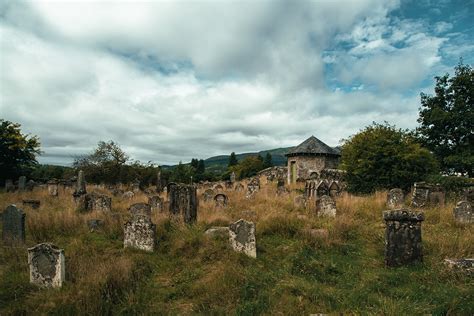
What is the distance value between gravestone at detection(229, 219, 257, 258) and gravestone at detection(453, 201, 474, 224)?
7189mm

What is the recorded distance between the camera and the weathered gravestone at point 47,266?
552 cm

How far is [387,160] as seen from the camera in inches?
644

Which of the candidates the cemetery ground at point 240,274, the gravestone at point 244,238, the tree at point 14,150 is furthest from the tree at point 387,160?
the tree at point 14,150

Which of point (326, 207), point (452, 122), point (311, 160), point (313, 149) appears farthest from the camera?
point (313, 149)

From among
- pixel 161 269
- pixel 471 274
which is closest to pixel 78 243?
pixel 161 269

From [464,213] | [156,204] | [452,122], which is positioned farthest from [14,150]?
[452,122]

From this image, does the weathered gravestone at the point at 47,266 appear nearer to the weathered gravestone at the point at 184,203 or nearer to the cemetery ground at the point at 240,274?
the cemetery ground at the point at 240,274

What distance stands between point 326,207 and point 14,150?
78.1ft

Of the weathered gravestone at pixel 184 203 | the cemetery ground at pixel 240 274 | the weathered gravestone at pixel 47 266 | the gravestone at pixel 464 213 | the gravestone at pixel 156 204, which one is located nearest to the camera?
the cemetery ground at pixel 240 274

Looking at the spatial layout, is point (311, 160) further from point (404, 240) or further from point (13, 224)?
point (13, 224)

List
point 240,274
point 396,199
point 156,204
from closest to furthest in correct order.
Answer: point 240,274 → point 156,204 → point 396,199

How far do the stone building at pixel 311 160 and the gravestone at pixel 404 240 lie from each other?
2145 cm

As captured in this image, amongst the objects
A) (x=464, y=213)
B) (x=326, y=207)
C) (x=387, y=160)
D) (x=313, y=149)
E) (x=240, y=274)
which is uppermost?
(x=313, y=149)

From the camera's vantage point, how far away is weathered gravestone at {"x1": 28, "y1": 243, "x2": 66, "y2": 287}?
18.1ft
